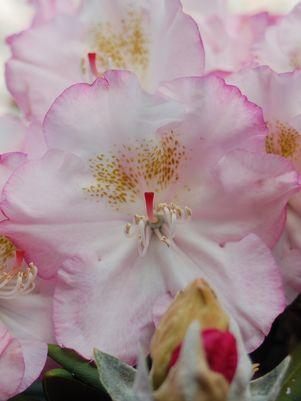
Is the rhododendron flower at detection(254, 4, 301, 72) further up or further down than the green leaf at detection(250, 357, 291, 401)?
further up

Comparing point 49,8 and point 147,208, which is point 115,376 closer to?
point 147,208

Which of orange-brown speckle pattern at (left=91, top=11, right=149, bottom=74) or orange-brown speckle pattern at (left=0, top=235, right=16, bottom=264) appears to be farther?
orange-brown speckle pattern at (left=91, top=11, right=149, bottom=74)

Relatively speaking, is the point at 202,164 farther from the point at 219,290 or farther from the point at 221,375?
the point at 221,375

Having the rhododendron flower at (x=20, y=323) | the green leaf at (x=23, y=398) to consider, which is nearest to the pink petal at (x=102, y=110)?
the rhododendron flower at (x=20, y=323)

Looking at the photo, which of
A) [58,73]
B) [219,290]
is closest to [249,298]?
[219,290]

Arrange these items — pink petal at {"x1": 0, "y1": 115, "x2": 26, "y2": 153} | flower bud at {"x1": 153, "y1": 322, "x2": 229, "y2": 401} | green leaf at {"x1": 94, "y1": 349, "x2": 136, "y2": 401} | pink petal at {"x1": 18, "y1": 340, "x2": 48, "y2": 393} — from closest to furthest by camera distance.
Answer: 1. flower bud at {"x1": 153, "y1": 322, "x2": 229, "y2": 401}
2. green leaf at {"x1": 94, "y1": 349, "x2": 136, "y2": 401}
3. pink petal at {"x1": 18, "y1": 340, "x2": 48, "y2": 393}
4. pink petal at {"x1": 0, "y1": 115, "x2": 26, "y2": 153}

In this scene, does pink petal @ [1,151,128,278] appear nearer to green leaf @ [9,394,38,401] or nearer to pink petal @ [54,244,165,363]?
pink petal @ [54,244,165,363]

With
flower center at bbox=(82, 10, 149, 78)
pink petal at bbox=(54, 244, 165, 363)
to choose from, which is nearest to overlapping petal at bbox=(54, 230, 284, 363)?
pink petal at bbox=(54, 244, 165, 363)
